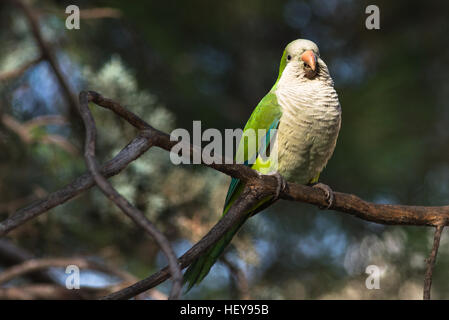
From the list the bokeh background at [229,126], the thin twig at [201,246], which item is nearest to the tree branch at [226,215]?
the thin twig at [201,246]

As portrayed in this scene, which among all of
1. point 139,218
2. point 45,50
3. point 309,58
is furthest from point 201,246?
point 45,50

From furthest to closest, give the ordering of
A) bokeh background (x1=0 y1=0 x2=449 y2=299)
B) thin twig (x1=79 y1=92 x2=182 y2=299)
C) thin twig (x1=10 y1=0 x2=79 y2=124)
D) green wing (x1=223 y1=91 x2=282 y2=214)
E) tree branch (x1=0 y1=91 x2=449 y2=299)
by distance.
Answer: bokeh background (x1=0 y1=0 x2=449 y2=299) → thin twig (x1=10 y1=0 x2=79 y2=124) → green wing (x1=223 y1=91 x2=282 y2=214) → tree branch (x1=0 y1=91 x2=449 y2=299) → thin twig (x1=79 y1=92 x2=182 y2=299)

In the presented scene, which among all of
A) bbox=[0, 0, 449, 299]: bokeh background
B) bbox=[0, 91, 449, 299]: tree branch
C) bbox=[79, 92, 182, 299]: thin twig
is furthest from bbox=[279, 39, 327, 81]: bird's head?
bbox=[79, 92, 182, 299]: thin twig

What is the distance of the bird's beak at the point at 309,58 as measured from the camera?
189cm

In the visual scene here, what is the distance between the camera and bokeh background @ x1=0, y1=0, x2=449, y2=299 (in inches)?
111

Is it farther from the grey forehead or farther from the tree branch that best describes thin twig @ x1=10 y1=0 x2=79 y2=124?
the tree branch

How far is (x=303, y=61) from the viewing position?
195 cm

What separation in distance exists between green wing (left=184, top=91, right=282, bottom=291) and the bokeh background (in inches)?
15.6

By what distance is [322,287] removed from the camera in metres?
3.15

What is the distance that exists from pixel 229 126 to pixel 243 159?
3.55 ft

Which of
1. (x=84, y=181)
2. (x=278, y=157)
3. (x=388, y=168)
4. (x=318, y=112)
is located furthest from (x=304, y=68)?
(x=388, y=168)

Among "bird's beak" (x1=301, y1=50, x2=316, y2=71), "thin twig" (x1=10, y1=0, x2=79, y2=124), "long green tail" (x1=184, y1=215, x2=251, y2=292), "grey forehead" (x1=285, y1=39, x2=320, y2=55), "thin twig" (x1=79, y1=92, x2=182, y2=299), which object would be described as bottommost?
"thin twig" (x1=79, y1=92, x2=182, y2=299)
